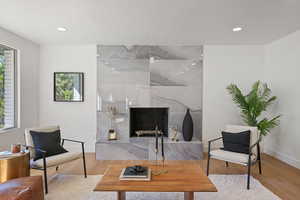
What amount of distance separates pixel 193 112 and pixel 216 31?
191 centimetres

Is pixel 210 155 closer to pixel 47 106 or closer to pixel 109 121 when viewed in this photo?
pixel 109 121

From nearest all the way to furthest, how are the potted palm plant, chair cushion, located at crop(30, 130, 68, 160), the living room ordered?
the living room, chair cushion, located at crop(30, 130, 68, 160), the potted palm plant

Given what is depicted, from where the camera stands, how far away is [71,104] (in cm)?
475

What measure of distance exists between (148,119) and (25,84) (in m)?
2.85

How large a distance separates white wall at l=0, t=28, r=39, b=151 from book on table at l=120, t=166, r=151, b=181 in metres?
2.68

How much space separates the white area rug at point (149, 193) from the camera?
263cm

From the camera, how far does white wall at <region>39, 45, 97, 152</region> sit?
15.5ft

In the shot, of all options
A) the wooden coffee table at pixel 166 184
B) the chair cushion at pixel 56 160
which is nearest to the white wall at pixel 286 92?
the wooden coffee table at pixel 166 184

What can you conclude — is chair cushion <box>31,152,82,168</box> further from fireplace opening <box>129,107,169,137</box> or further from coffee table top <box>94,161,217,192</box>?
fireplace opening <box>129,107,169,137</box>

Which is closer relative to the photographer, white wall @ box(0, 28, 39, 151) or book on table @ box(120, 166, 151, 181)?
book on table @ box(120, 166, 151, 181)

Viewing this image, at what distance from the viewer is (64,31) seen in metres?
3.79

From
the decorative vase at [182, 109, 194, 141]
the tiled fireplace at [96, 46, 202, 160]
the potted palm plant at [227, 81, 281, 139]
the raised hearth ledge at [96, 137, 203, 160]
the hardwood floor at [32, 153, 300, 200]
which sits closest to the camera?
the hardwood floor at [32, 153, 300, 200]

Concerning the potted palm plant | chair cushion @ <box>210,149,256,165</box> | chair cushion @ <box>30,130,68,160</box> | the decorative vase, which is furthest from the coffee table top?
the potted palm plant

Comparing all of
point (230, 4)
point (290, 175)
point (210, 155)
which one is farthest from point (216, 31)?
point (290, 175)
